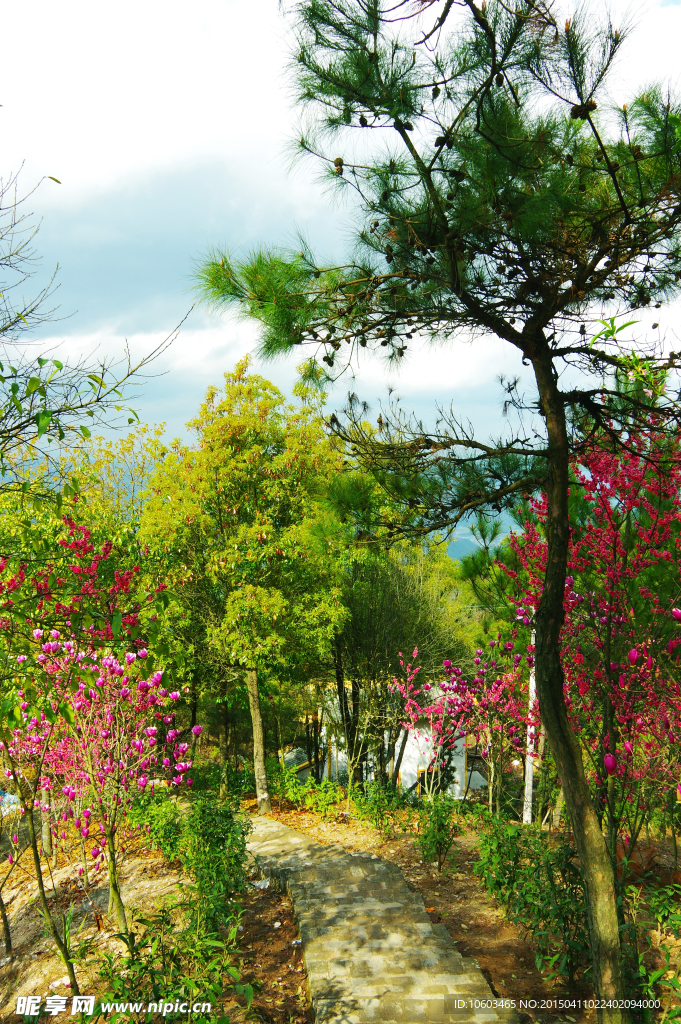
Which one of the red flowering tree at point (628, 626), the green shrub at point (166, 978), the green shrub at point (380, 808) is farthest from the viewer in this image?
the green shrub at point (380, 808)

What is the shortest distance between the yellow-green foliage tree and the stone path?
11.6ft

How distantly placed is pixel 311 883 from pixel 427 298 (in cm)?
488

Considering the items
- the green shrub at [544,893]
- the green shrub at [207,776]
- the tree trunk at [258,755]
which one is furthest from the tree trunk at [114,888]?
the green shrub at [207,776]

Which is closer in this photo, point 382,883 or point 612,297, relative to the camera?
A: point 612,297

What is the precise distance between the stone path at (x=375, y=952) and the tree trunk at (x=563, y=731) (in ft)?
2.24

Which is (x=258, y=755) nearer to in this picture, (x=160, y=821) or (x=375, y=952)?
(x=160, y=821)

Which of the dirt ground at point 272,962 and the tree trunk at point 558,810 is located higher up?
the tree trunk at point 558,810

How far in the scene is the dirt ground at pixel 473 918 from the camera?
3756mm

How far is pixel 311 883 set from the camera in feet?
18.0

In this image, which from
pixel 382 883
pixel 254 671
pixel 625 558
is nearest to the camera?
pixel 625 558

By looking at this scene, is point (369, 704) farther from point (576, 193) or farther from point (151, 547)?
point (576, 193)

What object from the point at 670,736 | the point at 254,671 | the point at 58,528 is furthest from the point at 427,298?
the point at 254,671

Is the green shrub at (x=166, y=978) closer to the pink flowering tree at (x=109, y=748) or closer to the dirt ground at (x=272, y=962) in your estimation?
the dirt ground at (x=272, y=962)

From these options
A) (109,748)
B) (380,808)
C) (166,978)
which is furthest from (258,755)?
(166,978)
